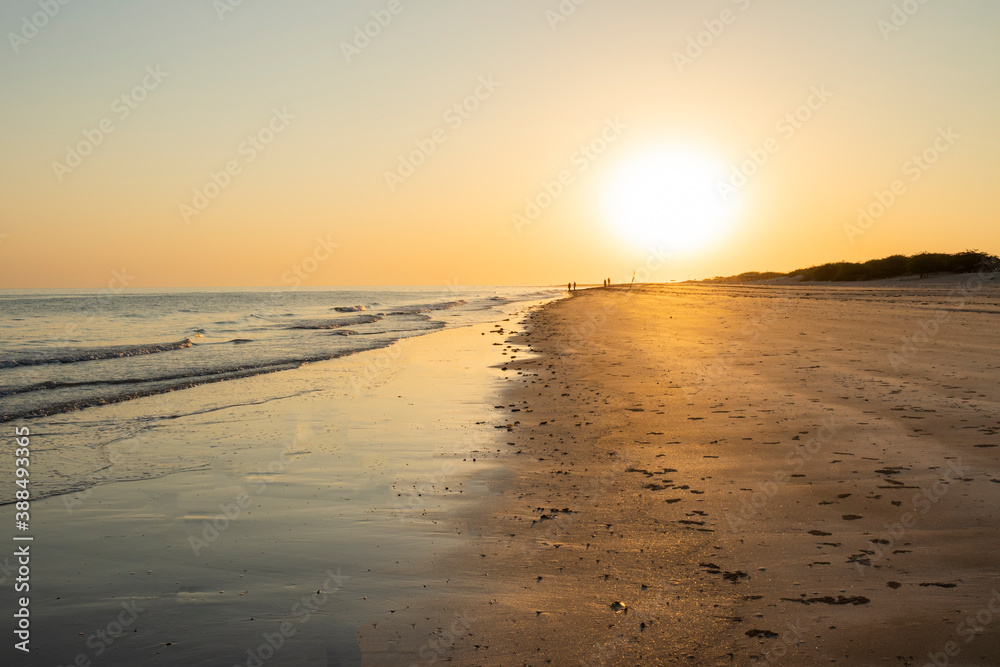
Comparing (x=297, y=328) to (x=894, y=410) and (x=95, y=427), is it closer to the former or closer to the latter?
(x=95, y=427)

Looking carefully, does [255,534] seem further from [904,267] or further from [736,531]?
[904,267]

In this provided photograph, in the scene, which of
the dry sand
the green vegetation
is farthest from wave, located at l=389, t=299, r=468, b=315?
the dry sand

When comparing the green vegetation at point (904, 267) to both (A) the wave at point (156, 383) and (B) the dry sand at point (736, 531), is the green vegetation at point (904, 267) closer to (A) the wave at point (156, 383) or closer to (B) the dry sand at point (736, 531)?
(B) the dry sand at point (736, 531)

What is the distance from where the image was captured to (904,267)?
2596 inches

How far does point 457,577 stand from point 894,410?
8.57 meters

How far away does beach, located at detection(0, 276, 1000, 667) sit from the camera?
4238 millimetres

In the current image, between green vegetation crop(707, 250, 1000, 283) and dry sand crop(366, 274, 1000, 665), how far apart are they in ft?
189

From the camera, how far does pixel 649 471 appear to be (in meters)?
8.06

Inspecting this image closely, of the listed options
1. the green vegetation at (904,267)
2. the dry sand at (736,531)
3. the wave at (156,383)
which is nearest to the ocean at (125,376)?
the wave at (156,383)

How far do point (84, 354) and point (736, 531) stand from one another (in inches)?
1079

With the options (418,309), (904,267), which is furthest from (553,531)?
(904,267)

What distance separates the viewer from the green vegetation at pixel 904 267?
58.6m

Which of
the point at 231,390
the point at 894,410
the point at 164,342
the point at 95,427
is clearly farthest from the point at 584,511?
the point at 164,342

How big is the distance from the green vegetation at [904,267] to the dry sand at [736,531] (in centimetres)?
5746
